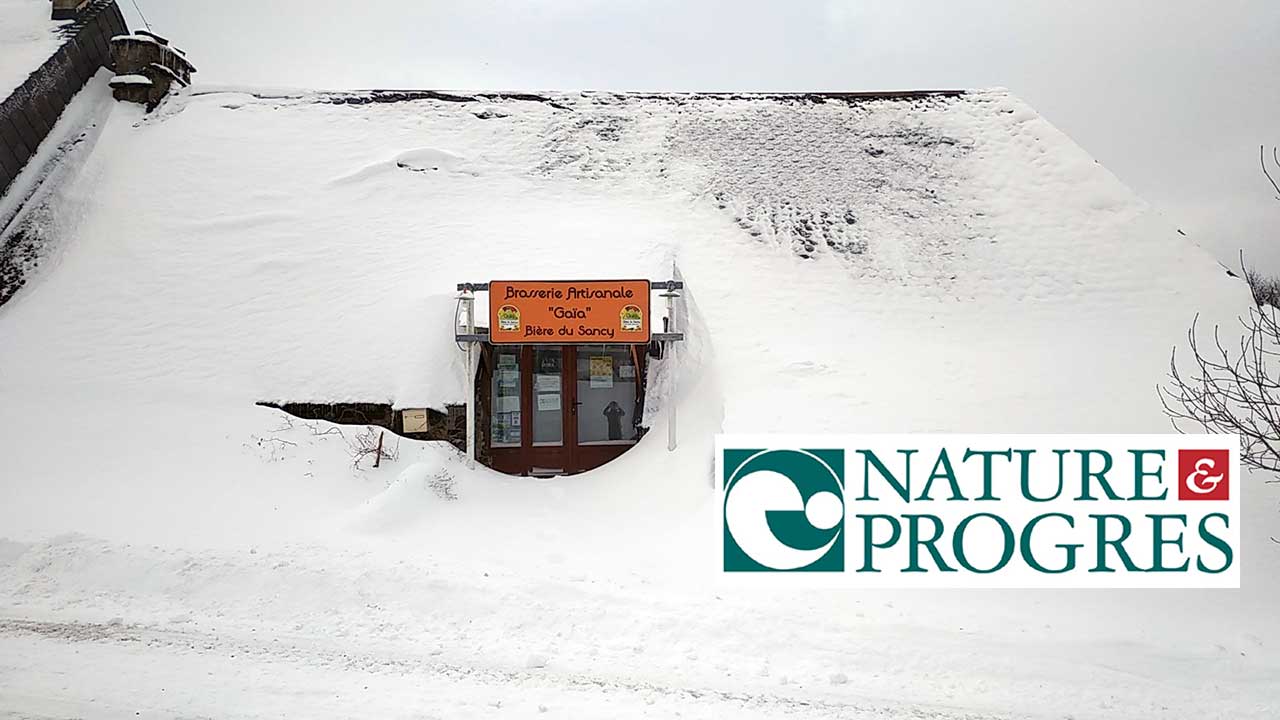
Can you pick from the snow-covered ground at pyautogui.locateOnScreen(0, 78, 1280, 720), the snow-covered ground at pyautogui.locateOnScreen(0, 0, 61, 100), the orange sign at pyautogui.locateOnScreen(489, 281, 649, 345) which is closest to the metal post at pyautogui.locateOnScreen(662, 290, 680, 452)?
the snow-covered ground at pyautogui.locateOnScreen(0, 78, 1280, 720)

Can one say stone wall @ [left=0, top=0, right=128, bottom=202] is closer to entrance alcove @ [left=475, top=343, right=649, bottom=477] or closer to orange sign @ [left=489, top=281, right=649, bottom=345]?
entrance alcove @ [left=475, top=343, right=649, bottom=477]

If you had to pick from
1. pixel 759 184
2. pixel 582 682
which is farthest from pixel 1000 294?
pixel 582 682

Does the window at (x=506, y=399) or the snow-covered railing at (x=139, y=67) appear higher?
the snow-covered railing at (x=139, y=67)

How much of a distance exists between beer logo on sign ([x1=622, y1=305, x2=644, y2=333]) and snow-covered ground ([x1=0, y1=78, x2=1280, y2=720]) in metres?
1.31

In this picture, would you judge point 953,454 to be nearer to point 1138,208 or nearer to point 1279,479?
point 1279,479

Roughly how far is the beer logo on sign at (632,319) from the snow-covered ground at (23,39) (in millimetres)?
13223

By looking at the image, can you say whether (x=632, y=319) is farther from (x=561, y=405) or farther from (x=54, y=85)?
(x=54, y=85)

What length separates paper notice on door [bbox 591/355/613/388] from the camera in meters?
12.5

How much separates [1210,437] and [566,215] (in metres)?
10.7

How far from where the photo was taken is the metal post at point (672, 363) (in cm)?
1127

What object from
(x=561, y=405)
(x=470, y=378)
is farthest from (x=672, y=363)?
(x=470, y=378)

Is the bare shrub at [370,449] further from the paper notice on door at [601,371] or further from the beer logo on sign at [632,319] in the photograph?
the beer logo on sign at [632,319]

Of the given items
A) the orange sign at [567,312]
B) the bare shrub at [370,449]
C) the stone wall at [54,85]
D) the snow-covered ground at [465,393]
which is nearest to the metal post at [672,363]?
the snow-covered ground at [465,393]

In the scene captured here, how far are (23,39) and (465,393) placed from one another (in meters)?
14.5
